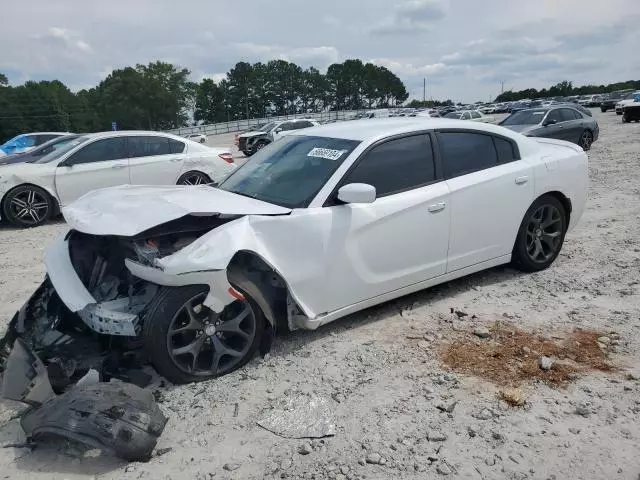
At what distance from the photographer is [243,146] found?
25.3 metres

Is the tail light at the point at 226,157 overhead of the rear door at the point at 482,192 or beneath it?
beneath

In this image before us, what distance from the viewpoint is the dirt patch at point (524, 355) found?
134 inches

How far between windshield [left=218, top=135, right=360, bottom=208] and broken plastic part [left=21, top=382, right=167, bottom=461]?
1679mm

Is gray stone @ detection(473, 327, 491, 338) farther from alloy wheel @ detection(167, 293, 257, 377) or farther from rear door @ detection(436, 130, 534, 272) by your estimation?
alloy wheel @ detection(167, 293, 257, 377)

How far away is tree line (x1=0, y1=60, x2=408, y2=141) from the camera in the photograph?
3243 inches

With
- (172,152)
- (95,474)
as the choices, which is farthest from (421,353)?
(172,152)

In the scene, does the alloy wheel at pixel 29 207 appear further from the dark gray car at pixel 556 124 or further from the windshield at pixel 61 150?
the dark gray car at pixel 556 124

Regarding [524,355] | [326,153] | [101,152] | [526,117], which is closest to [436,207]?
Answer: [326,153]

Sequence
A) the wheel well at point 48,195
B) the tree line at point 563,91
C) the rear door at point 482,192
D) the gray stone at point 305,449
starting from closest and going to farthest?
1. the gray stone at point 305,449
2. the rear door at point 482,192
3. the wheel well at point 48,195
4. the tree line at point 563,91

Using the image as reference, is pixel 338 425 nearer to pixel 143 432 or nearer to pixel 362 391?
pixel 362 391

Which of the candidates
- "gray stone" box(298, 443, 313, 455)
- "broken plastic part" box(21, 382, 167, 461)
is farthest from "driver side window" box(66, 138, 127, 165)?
"gray stone" box(298, 443, 313, 455)

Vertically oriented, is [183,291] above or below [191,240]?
below

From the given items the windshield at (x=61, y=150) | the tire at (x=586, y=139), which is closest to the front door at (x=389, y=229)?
the windshield at (x=61, y=150)

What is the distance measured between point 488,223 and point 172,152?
6.85m
